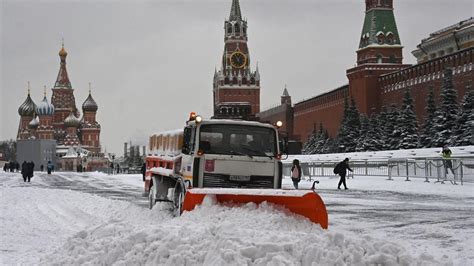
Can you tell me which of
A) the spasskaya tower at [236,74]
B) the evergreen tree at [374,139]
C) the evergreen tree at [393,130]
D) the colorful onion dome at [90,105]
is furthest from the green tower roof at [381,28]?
the colorful onion dome at [90,105]

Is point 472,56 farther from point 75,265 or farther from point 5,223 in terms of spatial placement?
point 75,265

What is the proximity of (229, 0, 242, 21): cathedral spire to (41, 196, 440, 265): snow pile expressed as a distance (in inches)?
4781

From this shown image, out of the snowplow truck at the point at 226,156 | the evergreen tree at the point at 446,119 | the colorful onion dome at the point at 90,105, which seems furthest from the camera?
the colorful onion dome at the point at 90,105

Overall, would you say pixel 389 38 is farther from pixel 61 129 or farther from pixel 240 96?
pixel 61 129

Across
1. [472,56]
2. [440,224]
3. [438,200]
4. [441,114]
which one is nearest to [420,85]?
[472,56]

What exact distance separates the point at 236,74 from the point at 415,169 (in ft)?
326

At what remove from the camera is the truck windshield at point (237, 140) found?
434 inches

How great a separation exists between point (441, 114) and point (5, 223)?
3536cm

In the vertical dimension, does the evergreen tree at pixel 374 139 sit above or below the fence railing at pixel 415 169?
above

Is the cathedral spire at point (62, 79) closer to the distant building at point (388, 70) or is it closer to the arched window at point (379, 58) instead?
the distant building at point (388, 70)

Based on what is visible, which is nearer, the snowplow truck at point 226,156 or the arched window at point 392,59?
the snowplow truck at point 226,156

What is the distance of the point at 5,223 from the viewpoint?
41.3 feet

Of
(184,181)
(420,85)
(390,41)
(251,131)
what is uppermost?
(390,41)

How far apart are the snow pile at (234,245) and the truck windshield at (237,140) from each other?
308 cm
